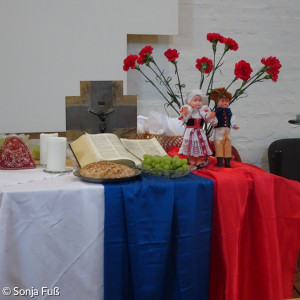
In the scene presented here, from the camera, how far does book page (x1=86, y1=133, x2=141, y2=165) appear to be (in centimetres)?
143

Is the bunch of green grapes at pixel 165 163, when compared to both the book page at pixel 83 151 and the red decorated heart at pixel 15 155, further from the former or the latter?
the red decorated heart at pixel 15 155

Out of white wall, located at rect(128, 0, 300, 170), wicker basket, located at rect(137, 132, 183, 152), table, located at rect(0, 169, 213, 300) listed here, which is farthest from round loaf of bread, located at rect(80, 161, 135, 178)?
white wall, located at rect(128, 0, 300, 170)

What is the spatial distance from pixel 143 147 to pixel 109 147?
15 centimetres

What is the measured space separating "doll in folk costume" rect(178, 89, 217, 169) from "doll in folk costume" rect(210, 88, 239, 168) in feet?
0.11

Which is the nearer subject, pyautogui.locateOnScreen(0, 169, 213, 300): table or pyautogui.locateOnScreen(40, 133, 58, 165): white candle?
pyautogui.locateOnScreen(0, 169, 213, 300): table

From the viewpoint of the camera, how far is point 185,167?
1.31m

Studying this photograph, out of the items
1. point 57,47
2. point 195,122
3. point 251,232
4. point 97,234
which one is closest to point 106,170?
point 97,234

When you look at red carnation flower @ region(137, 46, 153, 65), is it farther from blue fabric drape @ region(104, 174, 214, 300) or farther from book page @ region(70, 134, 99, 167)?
blue fabric drape @ region(104, 174, 214, 300)

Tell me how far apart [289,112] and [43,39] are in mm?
1548

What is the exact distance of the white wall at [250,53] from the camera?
2.68 metres

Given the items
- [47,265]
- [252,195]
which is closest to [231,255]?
[252,195]

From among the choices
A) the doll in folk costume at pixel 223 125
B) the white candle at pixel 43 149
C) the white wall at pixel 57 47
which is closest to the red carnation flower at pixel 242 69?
the doll in folk costume at pixel 223 125

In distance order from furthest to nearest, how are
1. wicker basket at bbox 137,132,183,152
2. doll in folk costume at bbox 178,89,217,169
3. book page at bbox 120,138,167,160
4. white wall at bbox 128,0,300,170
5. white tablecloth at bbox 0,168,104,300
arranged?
white wall at bbox 128,0,300,170, wicker basket at bbox 137,132,183,152, book page at bbox 120,138,167,160, doll in folk costume at bbox 178,89,217,169, white tablecloth at bbox 0,168,104,300

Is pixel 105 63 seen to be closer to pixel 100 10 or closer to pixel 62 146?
pixel 100 10
